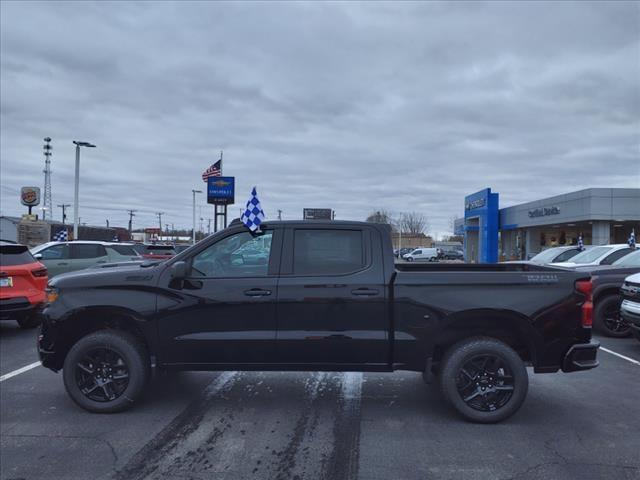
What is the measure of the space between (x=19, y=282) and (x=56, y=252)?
20.8ft

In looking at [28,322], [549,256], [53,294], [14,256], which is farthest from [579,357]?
[549,256]

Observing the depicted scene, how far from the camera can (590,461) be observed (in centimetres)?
405

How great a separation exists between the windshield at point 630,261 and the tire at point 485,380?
6553 mm

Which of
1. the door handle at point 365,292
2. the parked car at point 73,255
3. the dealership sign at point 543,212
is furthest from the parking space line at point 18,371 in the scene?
the dealership sign at point 543,212

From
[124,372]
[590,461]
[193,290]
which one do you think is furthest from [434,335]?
[124,372]

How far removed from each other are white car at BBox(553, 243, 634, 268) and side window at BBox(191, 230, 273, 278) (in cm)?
794

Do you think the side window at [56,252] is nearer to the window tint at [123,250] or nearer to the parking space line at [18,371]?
the window tint at [123,250]

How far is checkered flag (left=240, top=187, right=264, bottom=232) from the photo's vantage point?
5.13 m

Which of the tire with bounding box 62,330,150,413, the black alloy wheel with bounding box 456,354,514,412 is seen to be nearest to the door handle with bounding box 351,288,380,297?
the black alloy wheel with bounding box 456,354,514,412

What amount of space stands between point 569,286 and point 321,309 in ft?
7.65

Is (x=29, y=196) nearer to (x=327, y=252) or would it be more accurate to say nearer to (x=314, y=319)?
(x=327, y=252)

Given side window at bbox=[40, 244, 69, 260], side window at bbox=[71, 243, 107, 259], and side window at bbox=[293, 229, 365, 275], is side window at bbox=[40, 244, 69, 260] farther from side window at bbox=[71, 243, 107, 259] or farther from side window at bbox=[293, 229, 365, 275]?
side window at bbox=[293, 229, 365, 275]

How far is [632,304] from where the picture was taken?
25.8ft

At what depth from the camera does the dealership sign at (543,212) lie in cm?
3731
